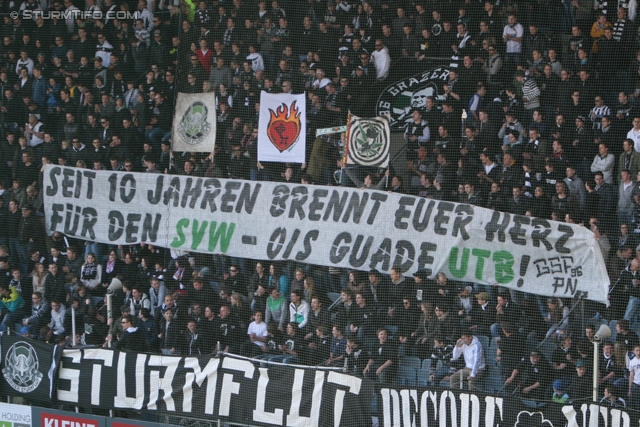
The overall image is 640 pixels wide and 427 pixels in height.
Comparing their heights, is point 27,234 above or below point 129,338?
above

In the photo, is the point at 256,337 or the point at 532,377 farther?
the point at 256,337

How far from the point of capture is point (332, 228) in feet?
35.9

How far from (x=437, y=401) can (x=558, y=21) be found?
5.28 metres

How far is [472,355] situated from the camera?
10531 mm

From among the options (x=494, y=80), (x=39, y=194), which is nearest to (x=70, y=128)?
(x=39, y=194)

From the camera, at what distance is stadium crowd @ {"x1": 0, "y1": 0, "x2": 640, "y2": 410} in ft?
34.9

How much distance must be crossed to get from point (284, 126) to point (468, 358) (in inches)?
140

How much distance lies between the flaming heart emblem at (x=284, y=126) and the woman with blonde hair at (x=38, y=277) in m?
3.87

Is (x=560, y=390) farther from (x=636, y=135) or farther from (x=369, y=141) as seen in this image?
(x=369, y=141)

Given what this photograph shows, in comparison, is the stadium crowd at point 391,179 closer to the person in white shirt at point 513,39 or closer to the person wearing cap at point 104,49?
the person in white shirt at point 513,39

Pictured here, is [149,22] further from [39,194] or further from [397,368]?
[397,368]

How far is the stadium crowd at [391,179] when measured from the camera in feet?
34.9

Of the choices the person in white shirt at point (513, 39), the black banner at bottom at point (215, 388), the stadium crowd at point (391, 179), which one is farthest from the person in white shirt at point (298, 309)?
the person in white shirt at point (513, 39)

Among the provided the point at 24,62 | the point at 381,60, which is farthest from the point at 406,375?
the point at 24,62
